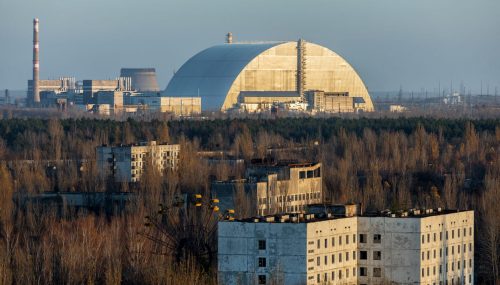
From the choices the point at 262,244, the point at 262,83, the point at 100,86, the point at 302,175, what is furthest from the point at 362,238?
the point at 100,86

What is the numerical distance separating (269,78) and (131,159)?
32517 millimetres

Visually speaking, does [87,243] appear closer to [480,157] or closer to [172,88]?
[480,157]

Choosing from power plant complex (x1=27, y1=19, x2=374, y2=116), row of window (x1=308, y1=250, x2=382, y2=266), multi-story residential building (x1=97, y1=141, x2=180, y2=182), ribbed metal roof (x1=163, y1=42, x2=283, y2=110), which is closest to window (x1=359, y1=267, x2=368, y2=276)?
row of window (x1=308, y1=250, x2=382, y2=266)

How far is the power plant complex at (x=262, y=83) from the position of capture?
253ft

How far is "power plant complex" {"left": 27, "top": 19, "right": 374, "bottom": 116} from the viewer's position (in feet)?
253

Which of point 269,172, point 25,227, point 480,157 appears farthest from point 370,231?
point 480,157

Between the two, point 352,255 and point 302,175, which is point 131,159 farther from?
point 352,255

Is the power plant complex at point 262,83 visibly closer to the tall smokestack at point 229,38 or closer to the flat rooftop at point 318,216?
the tall smokestack at point 229,38

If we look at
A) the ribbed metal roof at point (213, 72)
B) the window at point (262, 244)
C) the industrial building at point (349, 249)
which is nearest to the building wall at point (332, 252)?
the industrial building at point (349, 249)

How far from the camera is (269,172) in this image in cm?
3634

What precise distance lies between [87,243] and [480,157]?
20.9 meters

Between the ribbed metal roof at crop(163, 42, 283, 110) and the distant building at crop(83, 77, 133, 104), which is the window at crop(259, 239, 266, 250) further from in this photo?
the distant building at crop(83, 77, 133, 104)

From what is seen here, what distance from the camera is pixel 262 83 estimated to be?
78.2 meters

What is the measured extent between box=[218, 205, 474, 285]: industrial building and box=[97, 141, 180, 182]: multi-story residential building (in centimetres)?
1879
